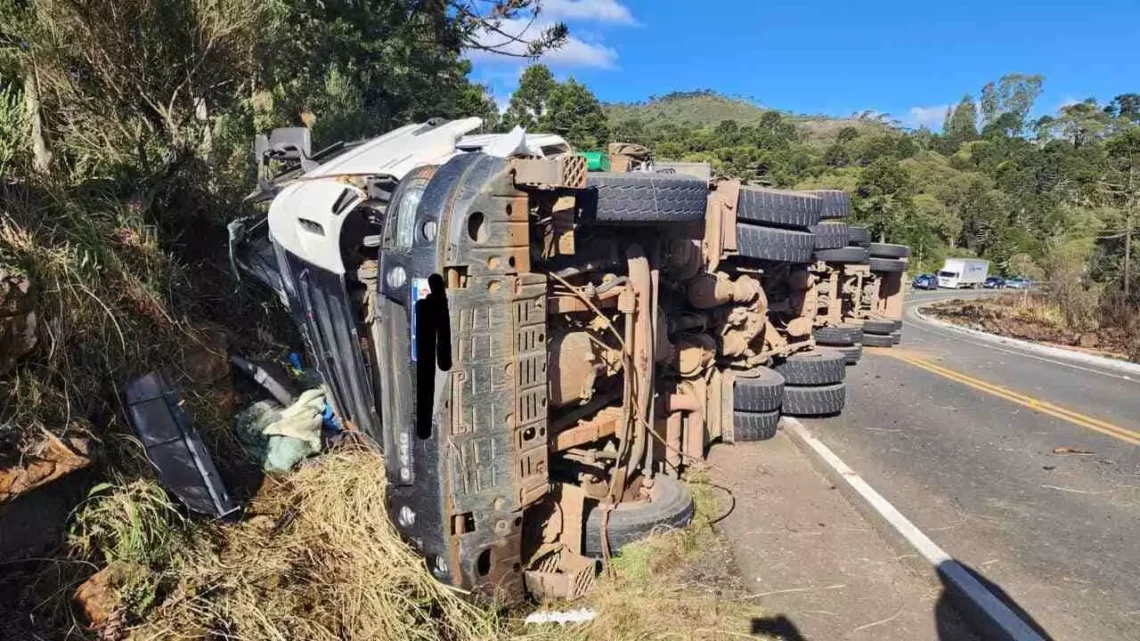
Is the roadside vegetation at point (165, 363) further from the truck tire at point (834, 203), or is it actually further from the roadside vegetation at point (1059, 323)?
the roadside vegetation at point (1059, 323)

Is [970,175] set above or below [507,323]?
above

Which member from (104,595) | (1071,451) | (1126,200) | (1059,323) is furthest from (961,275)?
(104,595)

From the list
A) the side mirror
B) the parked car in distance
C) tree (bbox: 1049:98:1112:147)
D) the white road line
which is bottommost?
the parked car in distance

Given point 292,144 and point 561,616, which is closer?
point 561,616

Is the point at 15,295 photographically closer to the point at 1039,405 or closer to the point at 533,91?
the point at 1039,405

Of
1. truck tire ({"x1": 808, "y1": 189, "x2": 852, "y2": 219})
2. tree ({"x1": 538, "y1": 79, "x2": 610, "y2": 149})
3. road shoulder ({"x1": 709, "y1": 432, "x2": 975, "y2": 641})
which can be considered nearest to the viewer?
road shoulder ({"x1": 709, "y1": 432, "x2": 975, "y2": 641})

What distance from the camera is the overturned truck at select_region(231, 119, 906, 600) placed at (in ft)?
8.93

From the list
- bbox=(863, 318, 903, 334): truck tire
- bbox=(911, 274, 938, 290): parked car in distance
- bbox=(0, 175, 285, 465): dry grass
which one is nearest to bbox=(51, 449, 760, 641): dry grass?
bbox=(0, 175, 285, 465): dry grass

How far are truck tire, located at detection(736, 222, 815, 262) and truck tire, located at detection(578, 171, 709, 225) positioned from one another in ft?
6.12

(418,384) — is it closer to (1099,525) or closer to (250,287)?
(250,287)

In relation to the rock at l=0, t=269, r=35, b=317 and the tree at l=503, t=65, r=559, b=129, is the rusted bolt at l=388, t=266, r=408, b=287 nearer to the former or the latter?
the rock at l=0, t=269, r=35, b=317

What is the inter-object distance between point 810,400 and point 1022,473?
1.95m

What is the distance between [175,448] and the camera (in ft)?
10.9

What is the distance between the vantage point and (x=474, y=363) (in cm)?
270
